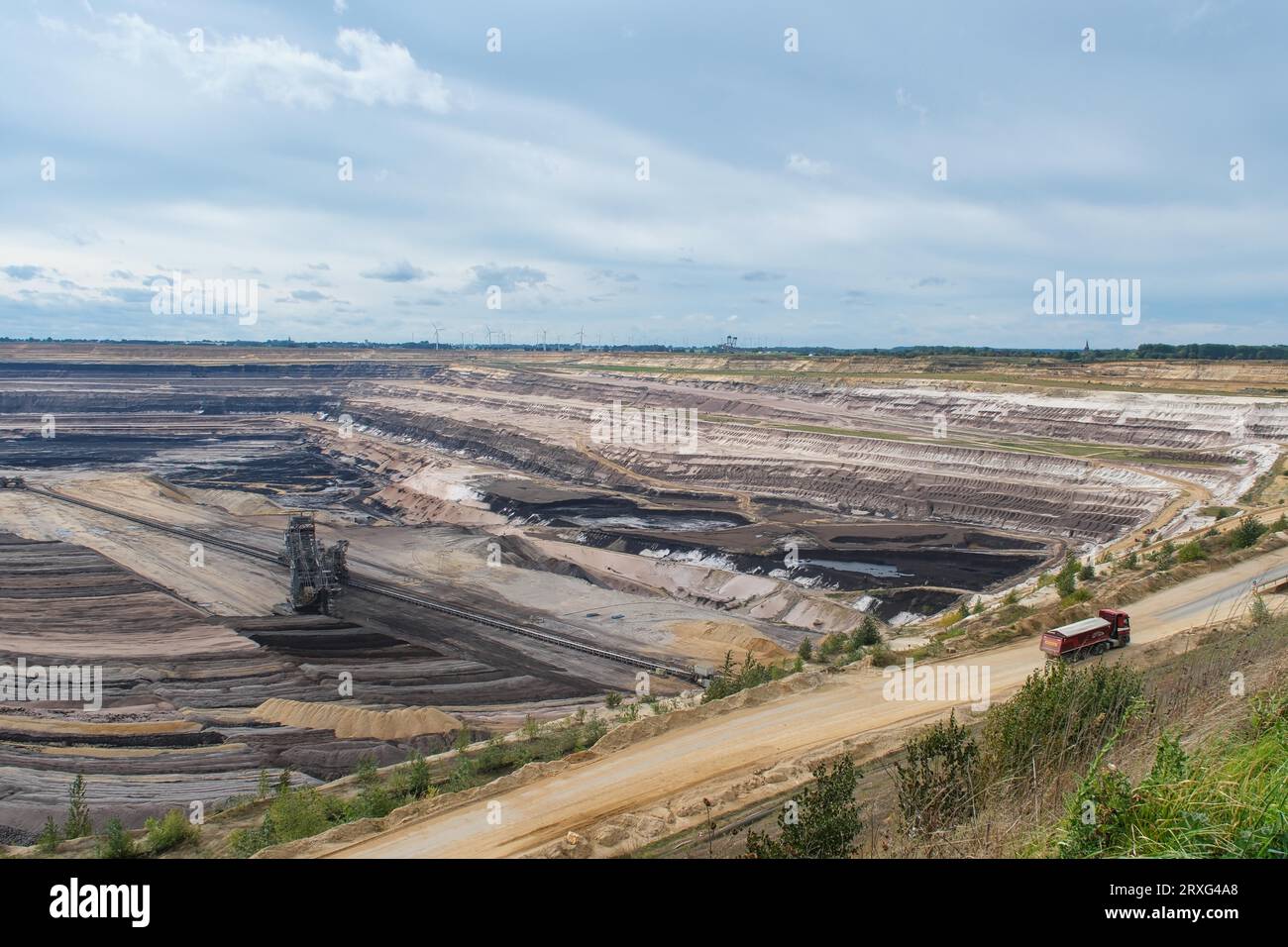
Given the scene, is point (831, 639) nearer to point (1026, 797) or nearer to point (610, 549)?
point (1026, 797)

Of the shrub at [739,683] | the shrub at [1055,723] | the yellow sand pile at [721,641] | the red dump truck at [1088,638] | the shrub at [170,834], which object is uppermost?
the shrub at [1055,723]

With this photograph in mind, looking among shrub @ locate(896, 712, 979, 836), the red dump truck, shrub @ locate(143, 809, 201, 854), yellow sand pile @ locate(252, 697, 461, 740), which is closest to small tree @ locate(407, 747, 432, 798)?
shrub @ locate(143, 809, 201, 854)

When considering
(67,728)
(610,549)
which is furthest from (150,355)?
(67,728)

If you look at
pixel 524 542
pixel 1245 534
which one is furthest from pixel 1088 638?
pixel 524 542

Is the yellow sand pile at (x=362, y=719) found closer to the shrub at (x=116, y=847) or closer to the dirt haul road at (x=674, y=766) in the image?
the shrub at (x=116, y=847)

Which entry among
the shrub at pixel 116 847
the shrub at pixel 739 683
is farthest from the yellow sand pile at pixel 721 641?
the shrub at pixel 116 847

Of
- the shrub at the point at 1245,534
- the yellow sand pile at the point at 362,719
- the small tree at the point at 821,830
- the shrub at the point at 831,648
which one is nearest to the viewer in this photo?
the small tree at the point at 821,830

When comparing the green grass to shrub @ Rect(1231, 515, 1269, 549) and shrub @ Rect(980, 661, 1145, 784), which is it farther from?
shrub @ Rect(1231, 515, 1269, 549)
